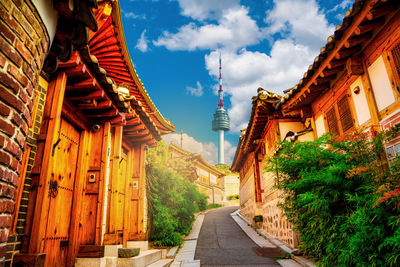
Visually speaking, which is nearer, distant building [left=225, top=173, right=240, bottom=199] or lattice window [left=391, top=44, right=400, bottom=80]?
lattice window [left=391, top=44, right=400, bottom=80]

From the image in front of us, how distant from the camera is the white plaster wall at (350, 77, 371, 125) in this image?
5988 mm

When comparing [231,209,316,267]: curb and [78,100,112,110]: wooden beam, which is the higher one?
[78,100,112,110]: wooden beam

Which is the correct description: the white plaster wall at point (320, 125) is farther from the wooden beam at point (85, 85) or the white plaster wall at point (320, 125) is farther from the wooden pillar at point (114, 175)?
the wooden beam at point (85, 85)

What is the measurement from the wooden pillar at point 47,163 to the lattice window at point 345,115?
20.6 ft

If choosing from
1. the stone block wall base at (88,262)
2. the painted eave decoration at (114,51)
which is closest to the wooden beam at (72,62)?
the painted eave decoration at (114,51)

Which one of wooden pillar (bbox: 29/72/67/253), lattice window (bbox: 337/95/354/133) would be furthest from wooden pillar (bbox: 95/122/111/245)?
lattice window (bbox: 337/95/354/133)

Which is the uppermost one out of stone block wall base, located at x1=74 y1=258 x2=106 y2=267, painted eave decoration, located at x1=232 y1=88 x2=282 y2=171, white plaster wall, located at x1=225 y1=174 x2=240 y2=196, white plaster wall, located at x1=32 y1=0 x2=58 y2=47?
white plaster wall, located at x1=225 y1=174 x2=240 y2=196

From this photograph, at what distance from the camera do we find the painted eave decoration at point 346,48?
4660 millimetres

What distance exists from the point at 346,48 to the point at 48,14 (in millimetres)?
5479

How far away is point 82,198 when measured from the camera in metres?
6.21

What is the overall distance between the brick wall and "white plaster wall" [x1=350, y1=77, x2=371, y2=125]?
20.3 feet

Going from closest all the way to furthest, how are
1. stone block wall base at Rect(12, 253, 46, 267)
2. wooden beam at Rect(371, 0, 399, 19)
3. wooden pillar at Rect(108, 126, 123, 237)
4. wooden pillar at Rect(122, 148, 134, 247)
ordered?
stone block wall base at Rect(12, 253, 46, 267) → wooden beam at Rect(371, 0, 399, 19) → wooden pillar at Rect(108, 126, 123, 237) → wooden pillar at Rect(122, 148, 134, 247)

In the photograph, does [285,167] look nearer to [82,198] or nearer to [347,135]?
[347,135]

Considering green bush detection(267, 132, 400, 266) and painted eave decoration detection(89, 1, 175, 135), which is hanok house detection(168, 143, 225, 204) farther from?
green bush detection(267, 132, 400, 266)
